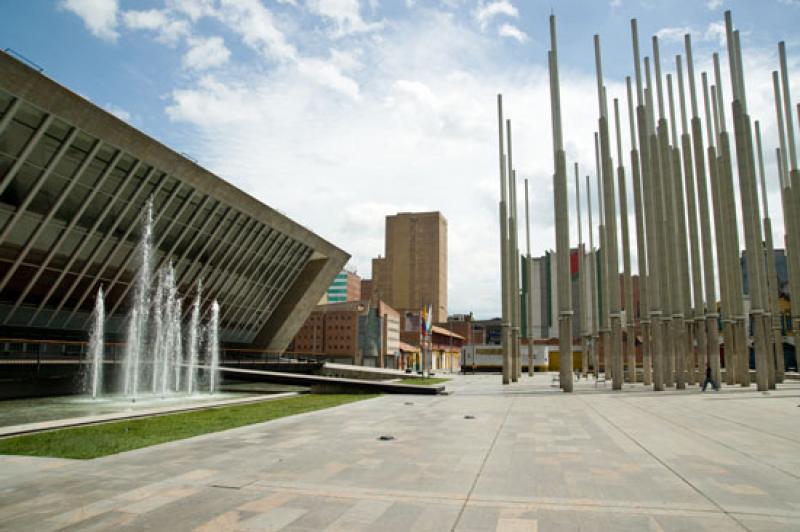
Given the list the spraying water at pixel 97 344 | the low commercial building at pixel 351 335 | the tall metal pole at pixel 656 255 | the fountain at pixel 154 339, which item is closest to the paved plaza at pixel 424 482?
the fountain at pixel 154 339

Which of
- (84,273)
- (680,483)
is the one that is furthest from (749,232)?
(84,273)

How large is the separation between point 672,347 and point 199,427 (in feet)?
96.6

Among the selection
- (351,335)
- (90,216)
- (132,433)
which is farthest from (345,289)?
(132,433)

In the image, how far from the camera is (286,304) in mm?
52844

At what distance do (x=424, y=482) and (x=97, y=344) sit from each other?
31.0 metres

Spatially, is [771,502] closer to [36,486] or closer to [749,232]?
[36,486]

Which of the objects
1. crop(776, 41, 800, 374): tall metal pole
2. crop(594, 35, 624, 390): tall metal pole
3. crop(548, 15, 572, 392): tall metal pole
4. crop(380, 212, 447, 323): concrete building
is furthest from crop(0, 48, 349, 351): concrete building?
crop(380, 212, 447, 323): concrete building

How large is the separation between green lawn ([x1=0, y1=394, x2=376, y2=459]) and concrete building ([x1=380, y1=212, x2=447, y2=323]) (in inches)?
5611

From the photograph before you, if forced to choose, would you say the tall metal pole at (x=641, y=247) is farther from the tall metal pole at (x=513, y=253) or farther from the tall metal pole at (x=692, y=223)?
the tall metal pole at (x=513, y=253)

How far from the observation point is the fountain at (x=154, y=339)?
98.3 ft

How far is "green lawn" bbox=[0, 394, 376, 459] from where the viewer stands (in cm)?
1057

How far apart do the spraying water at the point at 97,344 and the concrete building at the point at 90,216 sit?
0.55m

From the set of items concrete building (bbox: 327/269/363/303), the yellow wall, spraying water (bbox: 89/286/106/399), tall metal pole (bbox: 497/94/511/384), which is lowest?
the yellow wall

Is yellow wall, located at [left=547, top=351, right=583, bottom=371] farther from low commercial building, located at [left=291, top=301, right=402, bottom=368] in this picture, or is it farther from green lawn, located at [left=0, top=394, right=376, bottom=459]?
green lawn, located at [left=0, top=394, right=376, bottom=459]
